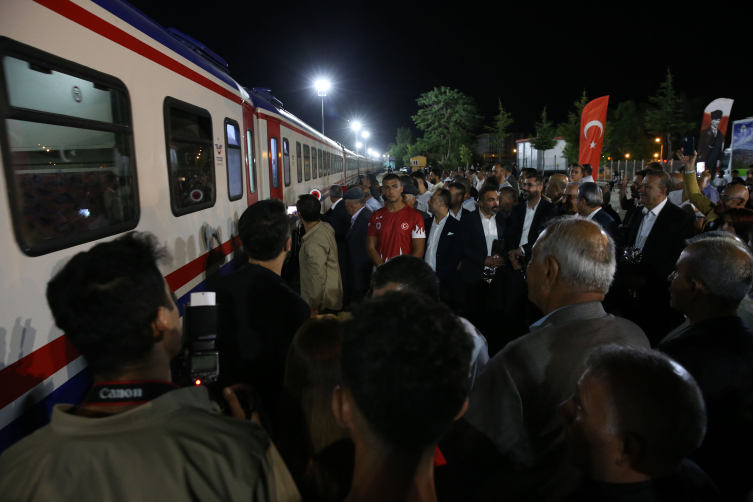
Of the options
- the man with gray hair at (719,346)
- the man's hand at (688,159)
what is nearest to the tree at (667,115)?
the man's hand at (688,159)

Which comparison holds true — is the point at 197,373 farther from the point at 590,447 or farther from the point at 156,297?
the point at 590,447

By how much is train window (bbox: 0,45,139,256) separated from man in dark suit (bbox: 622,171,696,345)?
15.3ft

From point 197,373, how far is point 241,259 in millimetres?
A: 4405

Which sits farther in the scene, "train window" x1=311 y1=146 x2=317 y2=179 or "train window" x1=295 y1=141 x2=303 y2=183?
"train window" x1=311 y1=146 x2=317 y2=179

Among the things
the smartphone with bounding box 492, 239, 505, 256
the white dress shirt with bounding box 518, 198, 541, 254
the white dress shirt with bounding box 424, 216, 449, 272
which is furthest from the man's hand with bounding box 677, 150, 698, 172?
the white dress shirt with bounding box 424, 216, 449, 272

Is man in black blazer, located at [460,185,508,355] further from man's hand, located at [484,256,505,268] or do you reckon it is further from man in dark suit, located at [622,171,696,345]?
man in dark suit, located at [622,171,696,345]

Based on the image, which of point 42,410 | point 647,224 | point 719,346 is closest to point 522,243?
point 647,224

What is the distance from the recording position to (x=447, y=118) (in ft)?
152

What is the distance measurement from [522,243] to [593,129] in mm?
4862

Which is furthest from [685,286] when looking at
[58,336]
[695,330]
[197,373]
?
[58,336]

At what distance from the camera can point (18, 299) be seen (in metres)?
2.08

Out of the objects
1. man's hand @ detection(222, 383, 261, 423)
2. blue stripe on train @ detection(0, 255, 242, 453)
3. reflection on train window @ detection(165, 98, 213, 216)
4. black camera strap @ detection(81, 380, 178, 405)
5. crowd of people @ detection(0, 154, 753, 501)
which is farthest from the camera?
reflection on train window @ detection(165, 98, 213, 216)

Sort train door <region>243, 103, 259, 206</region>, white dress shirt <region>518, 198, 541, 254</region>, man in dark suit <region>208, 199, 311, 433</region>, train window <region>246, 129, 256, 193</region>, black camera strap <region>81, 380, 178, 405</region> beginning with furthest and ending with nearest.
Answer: train window <region>246, 129, 256, 193</region>
train door <region>243, 103, 259, 206</region>
white dress shirt <region>518, 198, 541, 254</region>
man in dark suit <region>208, 199, 311, 433</region>
black camera strap <region>81, 380, 178, 405</region>

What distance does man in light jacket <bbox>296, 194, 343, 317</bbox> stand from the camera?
4508mm
